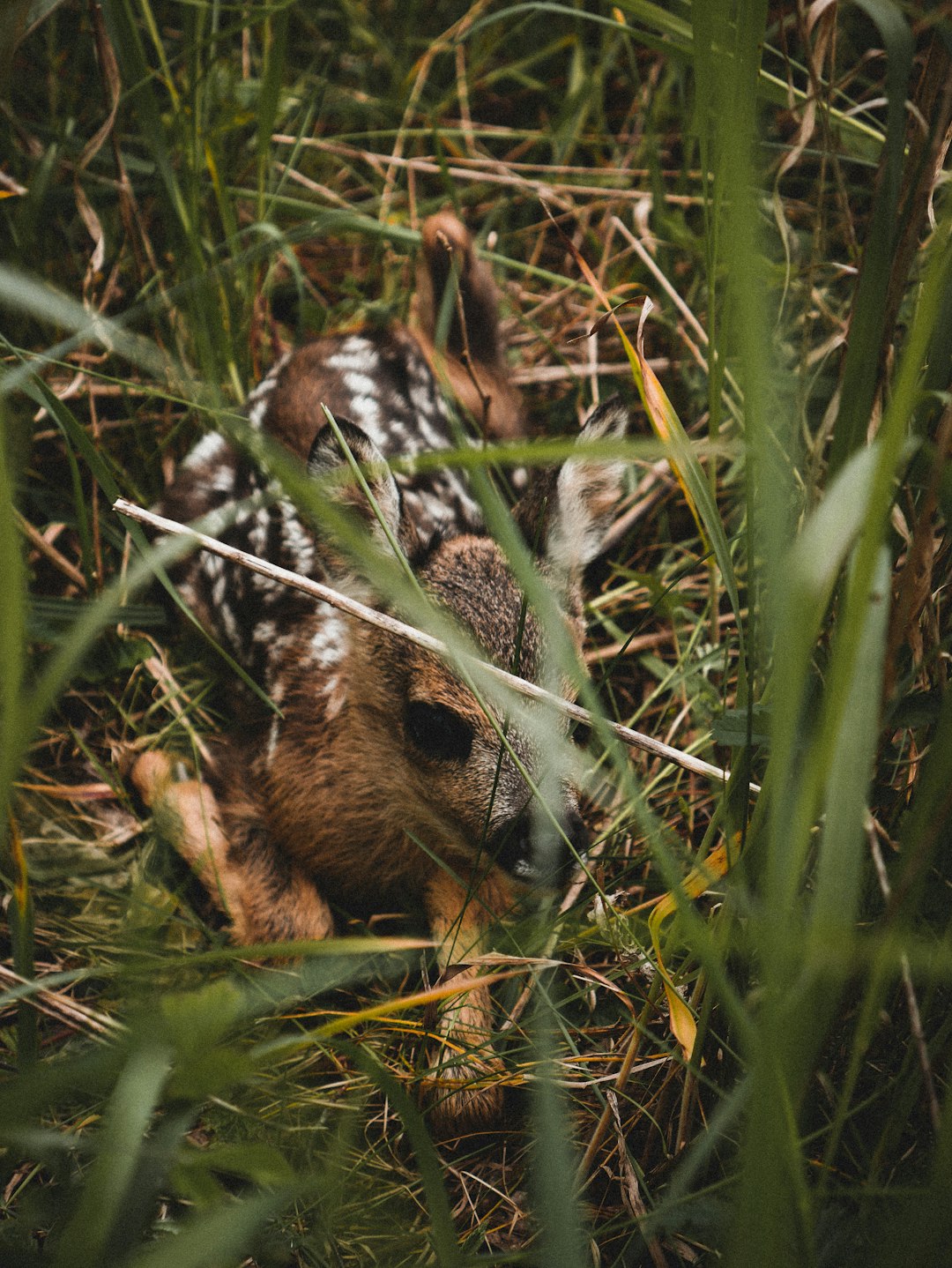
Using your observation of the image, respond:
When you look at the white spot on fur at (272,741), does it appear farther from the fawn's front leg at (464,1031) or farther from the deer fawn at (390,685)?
the fawn's front leg at (464,1031)

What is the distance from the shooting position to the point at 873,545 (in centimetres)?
107

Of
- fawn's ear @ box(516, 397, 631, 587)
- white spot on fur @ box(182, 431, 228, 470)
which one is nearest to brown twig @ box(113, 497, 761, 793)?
fawn's ear @ box(516, 397, 631, 587)

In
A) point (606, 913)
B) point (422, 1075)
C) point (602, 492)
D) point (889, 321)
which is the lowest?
point (422, 1075)

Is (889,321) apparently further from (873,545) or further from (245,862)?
(245,862)

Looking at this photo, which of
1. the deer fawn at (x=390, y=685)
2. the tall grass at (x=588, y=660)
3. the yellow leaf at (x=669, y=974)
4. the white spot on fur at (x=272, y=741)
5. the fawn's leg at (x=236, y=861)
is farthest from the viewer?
the white spot on fur at (x=272, y=741)

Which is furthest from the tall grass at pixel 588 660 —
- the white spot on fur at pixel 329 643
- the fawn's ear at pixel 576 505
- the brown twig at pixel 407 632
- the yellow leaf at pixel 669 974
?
the white spot on fur at pixel 329 643

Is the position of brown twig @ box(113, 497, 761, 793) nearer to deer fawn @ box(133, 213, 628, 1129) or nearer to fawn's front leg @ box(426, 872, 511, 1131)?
deer fawn @ box(133, 213, 628, 1129)

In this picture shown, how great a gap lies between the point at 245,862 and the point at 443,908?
51 centimetres

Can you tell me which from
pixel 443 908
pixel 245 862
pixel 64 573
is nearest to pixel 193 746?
→ pixel 245 862

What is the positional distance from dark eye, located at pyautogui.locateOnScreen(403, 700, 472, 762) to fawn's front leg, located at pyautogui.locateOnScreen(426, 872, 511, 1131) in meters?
0.28

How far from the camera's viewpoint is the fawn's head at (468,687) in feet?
6.25

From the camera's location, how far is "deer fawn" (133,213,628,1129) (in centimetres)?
196

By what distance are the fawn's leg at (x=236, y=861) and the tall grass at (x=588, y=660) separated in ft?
0.27

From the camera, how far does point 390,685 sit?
223cm
